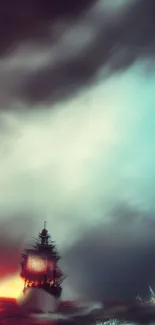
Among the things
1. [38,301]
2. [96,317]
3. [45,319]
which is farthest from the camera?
[38,301]

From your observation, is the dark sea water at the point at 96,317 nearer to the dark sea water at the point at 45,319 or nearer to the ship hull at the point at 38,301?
the dark sea water at the point at 45,319

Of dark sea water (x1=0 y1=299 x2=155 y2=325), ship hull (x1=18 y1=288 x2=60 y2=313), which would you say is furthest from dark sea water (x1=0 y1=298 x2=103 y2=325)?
ship hull (x1=18 y1=288 x2=60 y2=313)

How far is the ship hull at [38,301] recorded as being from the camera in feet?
581

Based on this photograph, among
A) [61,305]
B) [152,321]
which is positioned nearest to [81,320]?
[152,321]

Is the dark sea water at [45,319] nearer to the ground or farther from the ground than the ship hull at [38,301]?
nearer to the ground

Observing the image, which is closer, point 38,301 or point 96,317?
point 96,317

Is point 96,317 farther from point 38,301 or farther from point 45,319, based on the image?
point 38,301

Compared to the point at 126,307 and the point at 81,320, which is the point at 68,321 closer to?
the point at 81,320

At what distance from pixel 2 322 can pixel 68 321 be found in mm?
Result: 22644

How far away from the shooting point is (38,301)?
18525cm

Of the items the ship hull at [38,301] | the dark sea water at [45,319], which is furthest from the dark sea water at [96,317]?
the ship hull at [38,301]

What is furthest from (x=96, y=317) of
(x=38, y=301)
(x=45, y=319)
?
(x=38, y=301)

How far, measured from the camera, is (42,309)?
176m

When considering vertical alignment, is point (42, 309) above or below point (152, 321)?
above
